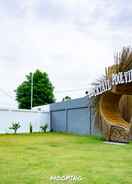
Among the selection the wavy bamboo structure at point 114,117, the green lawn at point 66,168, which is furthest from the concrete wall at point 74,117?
the green lawn at point 66,168

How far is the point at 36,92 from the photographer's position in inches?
1462

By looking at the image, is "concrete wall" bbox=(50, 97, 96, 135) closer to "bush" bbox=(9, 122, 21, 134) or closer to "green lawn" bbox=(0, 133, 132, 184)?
"bush" bbox=(9, 122, 21, 134)

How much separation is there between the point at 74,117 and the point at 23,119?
405 centimetres

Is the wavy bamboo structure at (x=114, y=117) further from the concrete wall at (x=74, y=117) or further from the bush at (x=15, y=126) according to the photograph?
the bush at (x=15, y=126)

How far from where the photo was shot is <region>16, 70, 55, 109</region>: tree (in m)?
37.1

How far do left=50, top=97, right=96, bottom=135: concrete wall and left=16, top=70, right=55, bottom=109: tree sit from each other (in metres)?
Answer: 13.2

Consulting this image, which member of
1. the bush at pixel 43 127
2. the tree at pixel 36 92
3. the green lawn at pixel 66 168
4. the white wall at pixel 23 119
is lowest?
the green lawn at pixel 66 168

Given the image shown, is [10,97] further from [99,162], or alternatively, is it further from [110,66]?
[99,162]

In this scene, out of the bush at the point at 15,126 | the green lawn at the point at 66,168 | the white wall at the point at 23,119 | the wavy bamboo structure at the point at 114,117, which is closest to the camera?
the green lawn at the point at 66,168

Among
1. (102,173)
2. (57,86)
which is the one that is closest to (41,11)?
(102,173)

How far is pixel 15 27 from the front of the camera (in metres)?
14.7

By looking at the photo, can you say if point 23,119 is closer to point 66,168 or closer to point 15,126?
point 15,126

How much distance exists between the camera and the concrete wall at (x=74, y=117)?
61.1 feet

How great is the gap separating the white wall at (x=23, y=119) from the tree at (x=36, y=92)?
1281 cm
